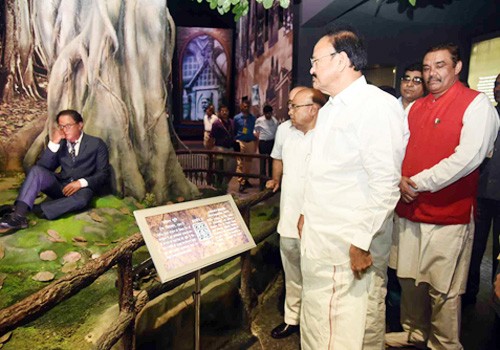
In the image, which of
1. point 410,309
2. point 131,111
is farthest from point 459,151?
point 131,111

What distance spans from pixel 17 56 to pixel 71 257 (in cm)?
332

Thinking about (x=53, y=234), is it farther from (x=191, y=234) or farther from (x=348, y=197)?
(x=348, y=197)

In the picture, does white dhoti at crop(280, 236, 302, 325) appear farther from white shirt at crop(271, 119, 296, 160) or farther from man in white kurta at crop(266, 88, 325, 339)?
white shirt at crop(271, 119, 296, 160)

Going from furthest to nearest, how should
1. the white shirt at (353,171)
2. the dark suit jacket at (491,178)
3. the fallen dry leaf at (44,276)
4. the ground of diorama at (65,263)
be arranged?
1. the fallen dry leaf at (44,276)
2. the dark suit jacket at (491,178)
3. the ground of diorama at (65,263)
4. the white shirt at (353,171)

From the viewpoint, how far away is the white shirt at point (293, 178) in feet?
9.27

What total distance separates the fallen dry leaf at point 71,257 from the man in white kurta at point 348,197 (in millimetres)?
2611

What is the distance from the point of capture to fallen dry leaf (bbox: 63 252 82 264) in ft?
12.2

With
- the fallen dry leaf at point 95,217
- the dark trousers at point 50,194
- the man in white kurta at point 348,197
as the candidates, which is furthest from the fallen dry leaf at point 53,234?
the man in white kurta at point 348,197

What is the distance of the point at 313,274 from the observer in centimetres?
205

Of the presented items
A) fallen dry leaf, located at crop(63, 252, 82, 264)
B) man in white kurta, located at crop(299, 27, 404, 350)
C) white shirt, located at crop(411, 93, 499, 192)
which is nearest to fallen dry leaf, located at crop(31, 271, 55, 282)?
fallen dry leaf, located at crop(63, 252, 82, 264)

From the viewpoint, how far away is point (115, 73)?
200 inches

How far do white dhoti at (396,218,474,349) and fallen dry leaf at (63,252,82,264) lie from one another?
2.95 m

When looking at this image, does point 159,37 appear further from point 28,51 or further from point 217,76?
point 217,76

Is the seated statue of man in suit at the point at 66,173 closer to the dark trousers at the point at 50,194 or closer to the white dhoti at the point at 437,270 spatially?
the dark trousers at the point at 50,194
